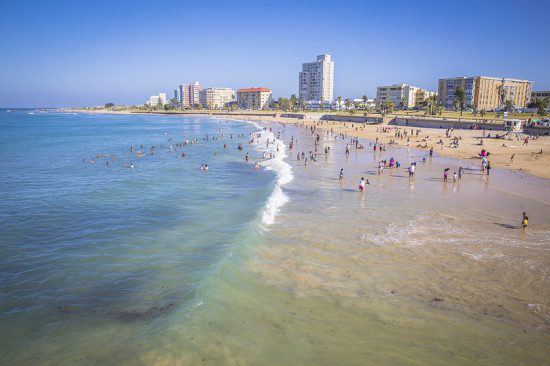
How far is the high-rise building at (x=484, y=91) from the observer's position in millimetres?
133375

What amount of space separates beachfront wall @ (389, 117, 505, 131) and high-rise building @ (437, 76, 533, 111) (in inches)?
2570

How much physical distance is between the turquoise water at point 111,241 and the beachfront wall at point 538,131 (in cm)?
4219

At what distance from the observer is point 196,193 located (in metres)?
24.0

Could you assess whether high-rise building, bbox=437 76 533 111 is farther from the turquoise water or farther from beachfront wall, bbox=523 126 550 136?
the turquoise water

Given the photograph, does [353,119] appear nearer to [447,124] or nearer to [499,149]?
[447,124]

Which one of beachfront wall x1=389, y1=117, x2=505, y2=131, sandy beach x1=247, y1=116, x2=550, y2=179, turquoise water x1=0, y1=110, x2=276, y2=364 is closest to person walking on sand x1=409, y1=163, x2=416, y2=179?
sandy beach x1=247, y1=116, x2=550, y2=179

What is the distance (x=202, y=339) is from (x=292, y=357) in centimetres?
220

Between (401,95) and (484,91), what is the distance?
29.8 m

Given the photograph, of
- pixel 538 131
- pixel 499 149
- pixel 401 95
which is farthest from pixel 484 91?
pixel 499 149

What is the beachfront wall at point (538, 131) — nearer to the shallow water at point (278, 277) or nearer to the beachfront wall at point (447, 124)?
the beachfront wall at point (447, 124)

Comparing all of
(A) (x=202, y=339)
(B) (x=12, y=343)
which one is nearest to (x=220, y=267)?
(A) (x=202, y=339)

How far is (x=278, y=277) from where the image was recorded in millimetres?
11680

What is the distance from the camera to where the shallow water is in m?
8.36

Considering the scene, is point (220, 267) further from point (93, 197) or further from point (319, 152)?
point (319, 152)
